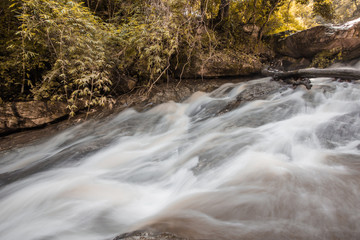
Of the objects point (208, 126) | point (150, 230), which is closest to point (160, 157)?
point (208, 126)

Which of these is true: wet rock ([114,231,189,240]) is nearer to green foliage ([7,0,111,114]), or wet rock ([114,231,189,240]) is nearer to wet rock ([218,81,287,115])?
wet rock ([218,81,287,115])

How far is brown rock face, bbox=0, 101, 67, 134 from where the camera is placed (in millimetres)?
3703

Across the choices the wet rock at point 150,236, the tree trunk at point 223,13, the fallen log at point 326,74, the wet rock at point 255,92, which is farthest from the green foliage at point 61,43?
the fallen log at point 326,74

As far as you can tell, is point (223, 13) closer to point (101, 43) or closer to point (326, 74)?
point (326, 74)

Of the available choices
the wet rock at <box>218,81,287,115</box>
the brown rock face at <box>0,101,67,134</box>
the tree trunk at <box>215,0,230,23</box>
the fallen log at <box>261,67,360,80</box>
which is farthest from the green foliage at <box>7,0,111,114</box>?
the fallen log at <box>261,67,360,80</box>

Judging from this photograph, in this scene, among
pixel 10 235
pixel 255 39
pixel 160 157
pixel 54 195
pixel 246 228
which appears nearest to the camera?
pixel 246 228

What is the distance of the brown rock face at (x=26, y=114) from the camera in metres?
3.70

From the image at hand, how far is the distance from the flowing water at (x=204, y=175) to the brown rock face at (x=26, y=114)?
0.60 m

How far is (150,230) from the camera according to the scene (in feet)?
3.90

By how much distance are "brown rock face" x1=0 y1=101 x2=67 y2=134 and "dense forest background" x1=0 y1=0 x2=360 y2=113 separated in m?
0.22

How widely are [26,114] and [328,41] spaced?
27.0ft

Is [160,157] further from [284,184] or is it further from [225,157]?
[284,184]

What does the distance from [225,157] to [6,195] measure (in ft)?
9.31

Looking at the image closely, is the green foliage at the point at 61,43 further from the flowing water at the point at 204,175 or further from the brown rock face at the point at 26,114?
the flowing water at the point at 204,175
